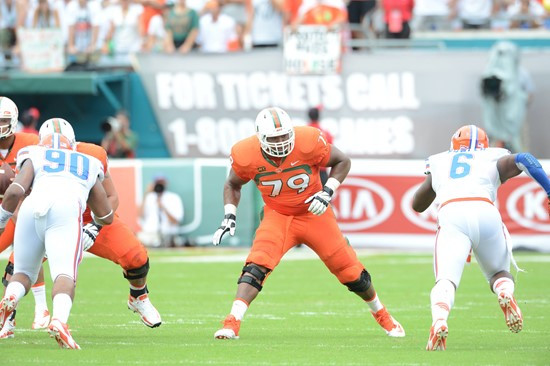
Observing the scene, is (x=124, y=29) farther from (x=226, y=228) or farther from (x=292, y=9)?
(x=226, y=228)

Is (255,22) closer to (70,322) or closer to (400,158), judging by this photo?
(400,158)

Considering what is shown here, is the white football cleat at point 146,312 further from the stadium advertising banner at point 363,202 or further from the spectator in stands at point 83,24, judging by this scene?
the spectator in stands at point 83,24

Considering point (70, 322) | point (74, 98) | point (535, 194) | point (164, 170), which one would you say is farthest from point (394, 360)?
point (74, 98)

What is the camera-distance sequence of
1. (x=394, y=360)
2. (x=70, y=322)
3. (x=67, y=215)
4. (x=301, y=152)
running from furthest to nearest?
(x=70, y=322) → (x=301, y=152) → (x=67, y=215) → (x=394, y=360)

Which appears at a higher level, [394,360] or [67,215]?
[67,215]

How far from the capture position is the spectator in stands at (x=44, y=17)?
1862 cm

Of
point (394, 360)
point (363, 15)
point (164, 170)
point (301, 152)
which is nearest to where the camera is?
point (394, 360)

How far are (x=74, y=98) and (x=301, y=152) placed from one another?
37.2ft

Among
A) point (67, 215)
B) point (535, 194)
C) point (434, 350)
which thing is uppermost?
point (67, 215)

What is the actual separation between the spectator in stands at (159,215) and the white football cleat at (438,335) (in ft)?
30.4

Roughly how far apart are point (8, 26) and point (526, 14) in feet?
26.9

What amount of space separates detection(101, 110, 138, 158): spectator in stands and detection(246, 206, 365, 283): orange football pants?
924 cm

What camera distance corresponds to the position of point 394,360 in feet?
24.2

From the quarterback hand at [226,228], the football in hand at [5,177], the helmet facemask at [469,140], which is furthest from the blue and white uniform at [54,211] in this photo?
the helmet facemask at [469,140]
